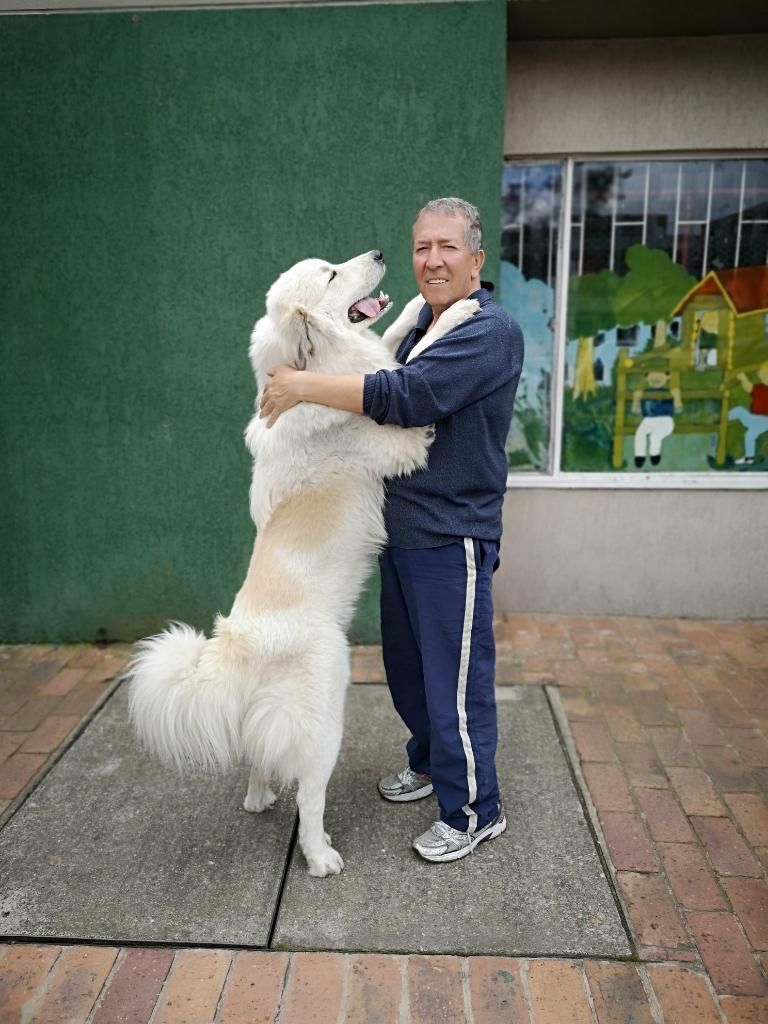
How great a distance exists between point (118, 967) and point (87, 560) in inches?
108

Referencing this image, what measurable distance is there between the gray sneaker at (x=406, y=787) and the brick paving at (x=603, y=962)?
0.68 meters

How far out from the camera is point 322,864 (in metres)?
2.77

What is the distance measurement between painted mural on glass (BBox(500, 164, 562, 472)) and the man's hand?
107 inches

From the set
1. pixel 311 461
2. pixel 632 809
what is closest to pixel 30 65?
pixel 311 461

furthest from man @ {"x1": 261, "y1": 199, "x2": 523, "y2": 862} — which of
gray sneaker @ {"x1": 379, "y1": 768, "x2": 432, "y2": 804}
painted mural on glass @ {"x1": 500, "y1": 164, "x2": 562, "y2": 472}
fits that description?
painted mural on glass @ {"x1": 500, "y1": 164, "x2": 562, "y2": 472}

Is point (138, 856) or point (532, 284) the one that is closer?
point (138, 856)

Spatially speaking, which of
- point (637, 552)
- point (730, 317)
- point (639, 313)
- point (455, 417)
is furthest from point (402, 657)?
point (730, 317)

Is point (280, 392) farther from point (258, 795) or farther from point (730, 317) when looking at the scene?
point (730, 317)

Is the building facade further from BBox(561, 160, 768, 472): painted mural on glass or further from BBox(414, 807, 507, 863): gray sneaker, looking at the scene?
BBox(414, 807, 507, 863): gray sneaker

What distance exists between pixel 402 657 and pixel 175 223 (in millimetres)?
2769

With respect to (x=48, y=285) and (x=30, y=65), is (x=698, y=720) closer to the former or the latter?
(x=48, y=285)

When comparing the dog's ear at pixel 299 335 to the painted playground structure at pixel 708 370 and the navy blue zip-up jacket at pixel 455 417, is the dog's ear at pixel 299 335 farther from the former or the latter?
the painted playground structure at pixel 708 370

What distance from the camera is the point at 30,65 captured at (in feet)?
13.7

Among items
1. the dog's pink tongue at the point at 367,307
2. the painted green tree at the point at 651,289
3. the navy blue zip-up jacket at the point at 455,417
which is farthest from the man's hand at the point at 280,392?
the painted green tree at the point at 651,289
